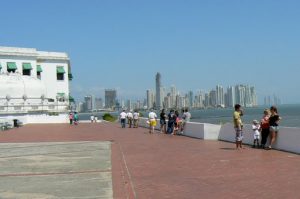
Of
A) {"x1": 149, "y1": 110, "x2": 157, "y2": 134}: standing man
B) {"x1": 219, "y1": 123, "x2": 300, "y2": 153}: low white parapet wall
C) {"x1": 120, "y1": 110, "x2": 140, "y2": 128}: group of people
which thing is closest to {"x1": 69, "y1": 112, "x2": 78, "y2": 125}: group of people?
{"x1": 120, "y1": 110, "x2": 140, "y2": 128}: group of people

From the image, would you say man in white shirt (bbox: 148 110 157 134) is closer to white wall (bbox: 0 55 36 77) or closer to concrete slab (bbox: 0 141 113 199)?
concrete slab (bbox: 0 141 113 199)

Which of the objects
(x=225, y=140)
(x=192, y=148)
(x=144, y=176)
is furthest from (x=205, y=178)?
(x=225, y=140)

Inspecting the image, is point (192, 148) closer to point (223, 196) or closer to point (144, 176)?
point (144, 176)

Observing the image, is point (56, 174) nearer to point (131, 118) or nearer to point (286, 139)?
point (286, 139)

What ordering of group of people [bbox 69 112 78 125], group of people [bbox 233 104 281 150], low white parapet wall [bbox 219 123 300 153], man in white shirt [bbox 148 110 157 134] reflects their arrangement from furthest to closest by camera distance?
group of people [bbox 69 112 78 125] < man in white shirt [bbox 148 110 157 134] < group of people [bbox 233 104 281 150] < low white parapet wall [bbox 219 123 300 153]

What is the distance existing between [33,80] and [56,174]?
54.5 metres

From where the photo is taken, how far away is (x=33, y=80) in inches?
2542

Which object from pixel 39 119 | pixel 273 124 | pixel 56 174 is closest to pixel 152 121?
pixel 273 124

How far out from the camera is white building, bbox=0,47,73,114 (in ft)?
197

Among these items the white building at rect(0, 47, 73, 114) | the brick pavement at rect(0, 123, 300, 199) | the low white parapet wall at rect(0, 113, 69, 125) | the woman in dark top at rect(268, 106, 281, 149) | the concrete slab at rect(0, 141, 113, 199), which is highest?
the white building at rect(0, 47, 73, 114)

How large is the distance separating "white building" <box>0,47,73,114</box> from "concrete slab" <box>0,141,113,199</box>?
140ft

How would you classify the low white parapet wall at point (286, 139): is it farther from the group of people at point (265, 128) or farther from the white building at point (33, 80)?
the white building at point (33, 80)

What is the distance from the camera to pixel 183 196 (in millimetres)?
8633

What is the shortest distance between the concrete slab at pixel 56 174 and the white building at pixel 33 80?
140ft
